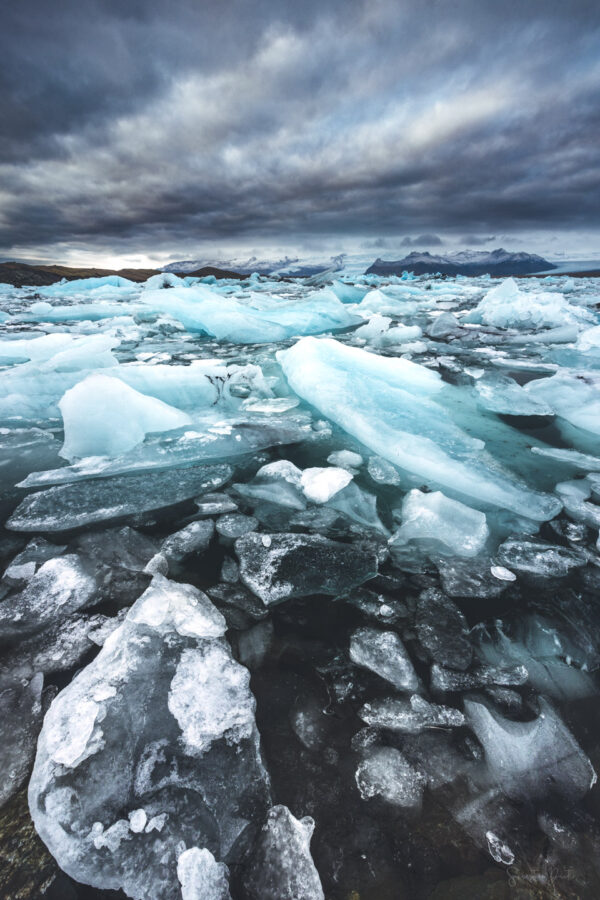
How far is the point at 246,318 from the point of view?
575 cm

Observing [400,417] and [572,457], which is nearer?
[572,457]

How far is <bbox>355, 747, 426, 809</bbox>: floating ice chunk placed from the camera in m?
0.78

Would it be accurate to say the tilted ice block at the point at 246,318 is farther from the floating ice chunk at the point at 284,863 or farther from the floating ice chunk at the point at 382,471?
the floating ice chunk at the point at 284,863

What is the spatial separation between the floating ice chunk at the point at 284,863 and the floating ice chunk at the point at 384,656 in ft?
1.20

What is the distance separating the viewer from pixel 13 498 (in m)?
1.78

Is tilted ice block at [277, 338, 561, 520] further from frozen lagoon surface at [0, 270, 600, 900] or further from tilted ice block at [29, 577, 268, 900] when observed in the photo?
tilted ice block at [29, 577, 268, 900]

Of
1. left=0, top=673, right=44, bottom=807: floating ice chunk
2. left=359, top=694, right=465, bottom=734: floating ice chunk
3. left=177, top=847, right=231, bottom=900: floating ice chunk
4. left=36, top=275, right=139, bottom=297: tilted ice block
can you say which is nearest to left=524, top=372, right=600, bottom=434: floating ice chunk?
left=359, top=694, right=465, bottom=734: floating ice chunk

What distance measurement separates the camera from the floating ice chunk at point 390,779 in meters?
0.78

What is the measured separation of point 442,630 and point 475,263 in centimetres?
16384

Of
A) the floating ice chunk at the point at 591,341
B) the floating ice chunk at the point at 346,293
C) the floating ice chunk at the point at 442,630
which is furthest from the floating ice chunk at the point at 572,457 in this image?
the floating ice chunk at the point at 346,293

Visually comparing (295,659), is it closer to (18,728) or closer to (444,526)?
(18,728)

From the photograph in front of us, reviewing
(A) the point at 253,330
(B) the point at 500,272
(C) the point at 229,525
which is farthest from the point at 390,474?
(B) the point at 500,272

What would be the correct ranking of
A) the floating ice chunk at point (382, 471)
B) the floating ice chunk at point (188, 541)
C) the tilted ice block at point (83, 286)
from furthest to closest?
the tilted ice block at point (83, 286) → the floating ice chunk at point (382, 471) → the floating ice chunk at point (188, 541)

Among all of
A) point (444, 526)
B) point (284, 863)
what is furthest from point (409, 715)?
point (444, 526)
